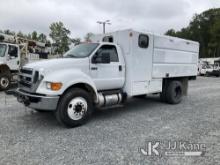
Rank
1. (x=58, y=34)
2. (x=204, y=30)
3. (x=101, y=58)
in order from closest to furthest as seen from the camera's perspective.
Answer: (x=101, y=58) < (x=58, y=34) < (x=204, y=30)

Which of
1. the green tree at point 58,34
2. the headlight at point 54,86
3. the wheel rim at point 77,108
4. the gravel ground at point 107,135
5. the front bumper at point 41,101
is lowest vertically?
the gravel ground at point 107,135

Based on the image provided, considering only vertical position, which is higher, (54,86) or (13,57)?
(13,57)

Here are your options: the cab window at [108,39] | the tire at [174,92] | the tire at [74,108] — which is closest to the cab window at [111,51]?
the cab window at [108,39]

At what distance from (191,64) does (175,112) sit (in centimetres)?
290

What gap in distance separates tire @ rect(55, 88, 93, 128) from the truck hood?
0.58 m

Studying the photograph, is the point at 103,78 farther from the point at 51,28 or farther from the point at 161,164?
the point at 51,28

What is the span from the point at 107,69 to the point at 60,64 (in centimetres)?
142

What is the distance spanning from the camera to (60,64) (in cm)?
540

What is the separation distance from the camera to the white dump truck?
523 cm

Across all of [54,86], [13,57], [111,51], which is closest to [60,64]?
[54,86]

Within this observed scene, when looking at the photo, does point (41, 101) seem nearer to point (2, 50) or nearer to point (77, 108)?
point (77, 108)

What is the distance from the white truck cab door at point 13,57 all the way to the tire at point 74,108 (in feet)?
24.5

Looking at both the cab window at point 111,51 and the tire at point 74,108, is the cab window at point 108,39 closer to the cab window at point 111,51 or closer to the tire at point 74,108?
the cab window at point 111,51

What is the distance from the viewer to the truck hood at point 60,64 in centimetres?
524
